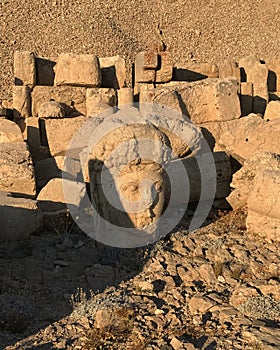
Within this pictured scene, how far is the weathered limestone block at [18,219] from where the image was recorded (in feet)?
20.4

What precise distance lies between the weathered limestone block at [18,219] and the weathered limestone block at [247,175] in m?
2.98

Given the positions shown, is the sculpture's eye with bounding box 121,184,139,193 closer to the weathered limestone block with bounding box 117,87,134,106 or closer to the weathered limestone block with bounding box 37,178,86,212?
the weathered limestone block with bounding box 37,178,86,212

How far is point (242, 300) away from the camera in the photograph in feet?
15.5

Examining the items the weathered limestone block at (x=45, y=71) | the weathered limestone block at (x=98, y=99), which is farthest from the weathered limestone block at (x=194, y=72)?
the weathered limestone block at (x=45, y=71)

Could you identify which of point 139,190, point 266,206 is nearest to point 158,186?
point 139,190

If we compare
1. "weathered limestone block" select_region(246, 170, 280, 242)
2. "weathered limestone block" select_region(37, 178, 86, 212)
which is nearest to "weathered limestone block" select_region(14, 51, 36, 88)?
"weathered limestone block" select_region(37, 178, 86, 212)

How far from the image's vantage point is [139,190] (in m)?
6.14

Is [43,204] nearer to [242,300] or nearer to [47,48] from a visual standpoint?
[242,300]

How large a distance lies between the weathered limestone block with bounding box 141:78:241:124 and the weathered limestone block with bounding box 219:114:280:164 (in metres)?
0.77

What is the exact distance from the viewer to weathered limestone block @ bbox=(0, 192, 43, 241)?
20.4ft

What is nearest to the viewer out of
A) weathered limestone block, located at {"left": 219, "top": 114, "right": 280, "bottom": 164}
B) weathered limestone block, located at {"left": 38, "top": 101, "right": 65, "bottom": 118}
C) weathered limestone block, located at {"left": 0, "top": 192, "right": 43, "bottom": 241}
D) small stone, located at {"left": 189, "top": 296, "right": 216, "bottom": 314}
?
small stone, located at {"left": 189, "top": 296, "right": 216, "bottom": 314}

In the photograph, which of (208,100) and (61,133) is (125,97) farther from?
(208,100)

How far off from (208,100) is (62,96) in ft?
10.6

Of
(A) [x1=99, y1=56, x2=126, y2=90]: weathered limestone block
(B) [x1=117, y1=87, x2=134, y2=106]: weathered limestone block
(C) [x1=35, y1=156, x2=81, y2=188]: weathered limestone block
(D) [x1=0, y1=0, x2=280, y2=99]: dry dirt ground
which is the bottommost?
(C) [x1=35, y1=156, x2=81, y2=188]: weathered limestone block
